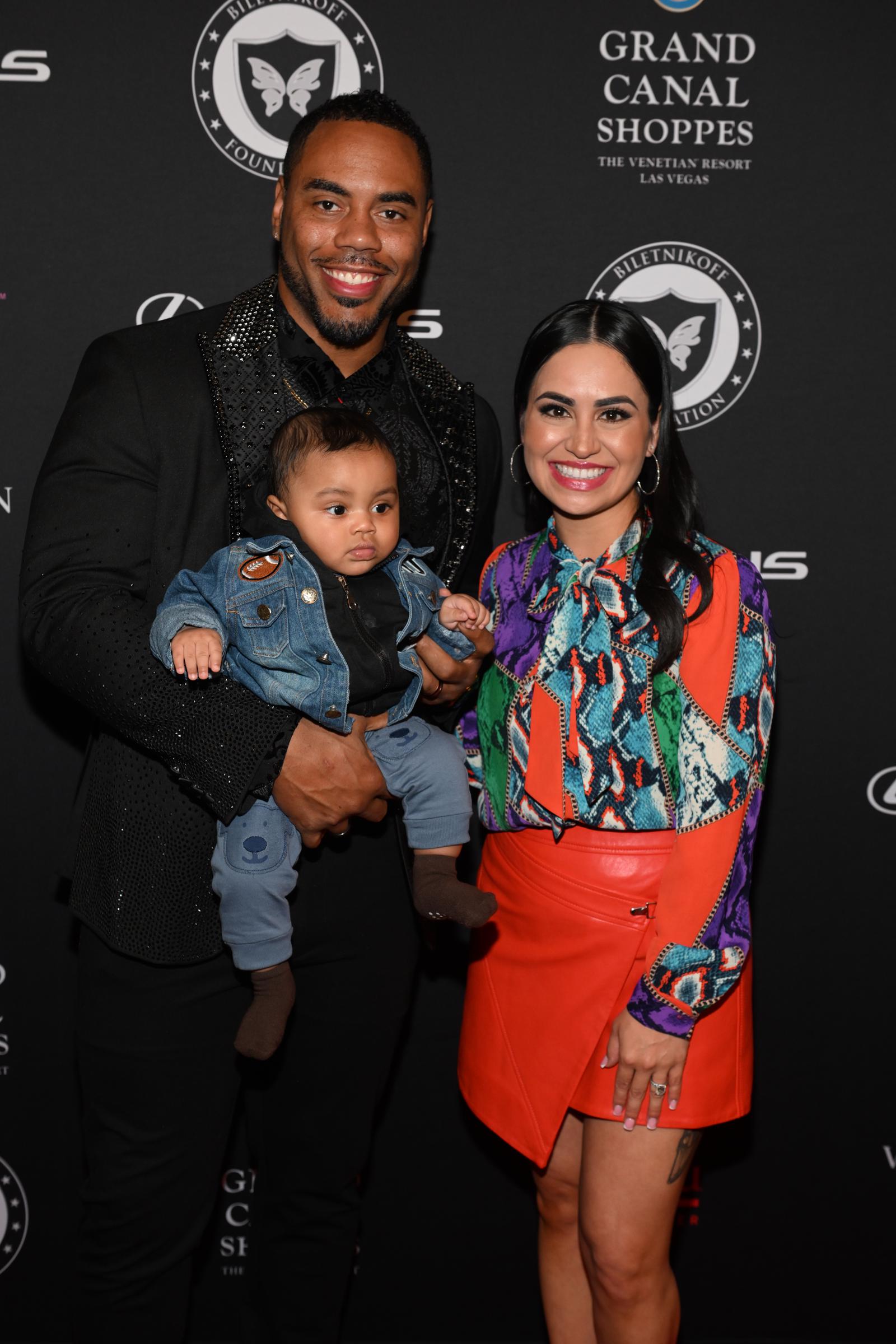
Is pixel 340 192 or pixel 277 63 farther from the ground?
pixel 277 63

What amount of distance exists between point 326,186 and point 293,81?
54cm

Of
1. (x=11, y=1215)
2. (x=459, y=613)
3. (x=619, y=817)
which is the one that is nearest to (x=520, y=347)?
(x=459, y=613)

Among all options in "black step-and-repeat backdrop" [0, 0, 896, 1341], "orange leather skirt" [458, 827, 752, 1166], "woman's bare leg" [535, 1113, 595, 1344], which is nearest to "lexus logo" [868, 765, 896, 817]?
"black step-and-repeat backdrop" [0, 0, 896, 1341]

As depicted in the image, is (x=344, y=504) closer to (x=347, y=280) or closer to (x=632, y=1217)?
(x=347, y=280)

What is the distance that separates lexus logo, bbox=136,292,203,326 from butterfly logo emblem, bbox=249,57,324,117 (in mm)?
451

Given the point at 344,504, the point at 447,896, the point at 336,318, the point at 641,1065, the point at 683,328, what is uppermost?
the point at 683,328

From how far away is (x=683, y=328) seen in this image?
2680 mm

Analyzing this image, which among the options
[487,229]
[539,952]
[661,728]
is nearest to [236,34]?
[487,229]

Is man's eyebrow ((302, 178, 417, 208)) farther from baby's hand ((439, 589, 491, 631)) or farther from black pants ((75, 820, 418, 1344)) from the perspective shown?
black pants ((75, 820, 418, 1344))

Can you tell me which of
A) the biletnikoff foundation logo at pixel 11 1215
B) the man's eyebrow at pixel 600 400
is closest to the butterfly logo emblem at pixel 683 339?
the man's eyebrow at pixel 600 400

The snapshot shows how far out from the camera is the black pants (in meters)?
2.13

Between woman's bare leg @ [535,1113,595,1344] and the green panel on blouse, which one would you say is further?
woman's bare leg @ [535,1113,595,1344]

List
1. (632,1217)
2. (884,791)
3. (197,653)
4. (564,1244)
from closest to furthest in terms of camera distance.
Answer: (197,653), (632,1217), (564,1244), (884,791)

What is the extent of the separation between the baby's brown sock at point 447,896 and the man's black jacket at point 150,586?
0.36m
